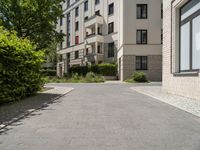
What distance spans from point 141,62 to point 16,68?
28.7 metres

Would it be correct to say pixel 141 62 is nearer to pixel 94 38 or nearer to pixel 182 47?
pixel 94 38

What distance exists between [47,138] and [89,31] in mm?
51588

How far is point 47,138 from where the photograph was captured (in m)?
6.73

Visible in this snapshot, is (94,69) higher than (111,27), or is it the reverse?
(111,27)

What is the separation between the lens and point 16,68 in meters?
13.9

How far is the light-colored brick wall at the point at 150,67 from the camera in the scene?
40.6 meters

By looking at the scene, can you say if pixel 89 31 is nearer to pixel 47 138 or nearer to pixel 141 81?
pixel 141 81

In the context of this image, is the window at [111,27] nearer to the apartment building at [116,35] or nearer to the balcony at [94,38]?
the apartment building at [116,35]

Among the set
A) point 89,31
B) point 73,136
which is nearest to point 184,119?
point 73,136

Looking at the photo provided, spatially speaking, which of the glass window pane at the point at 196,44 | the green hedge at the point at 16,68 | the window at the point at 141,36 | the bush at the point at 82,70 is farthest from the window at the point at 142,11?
the glass window pane at the point at 196,44

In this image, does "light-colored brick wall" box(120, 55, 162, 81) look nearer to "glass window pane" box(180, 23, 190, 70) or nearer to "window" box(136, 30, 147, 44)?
"window" box(136, 30, 147, 44)

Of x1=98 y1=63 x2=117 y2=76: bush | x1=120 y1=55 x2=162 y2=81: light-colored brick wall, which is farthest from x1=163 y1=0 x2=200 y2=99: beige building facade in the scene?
x1=98 y1=63 x2=117 y2=76: bush

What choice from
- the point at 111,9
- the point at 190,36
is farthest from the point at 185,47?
the point at 111,9

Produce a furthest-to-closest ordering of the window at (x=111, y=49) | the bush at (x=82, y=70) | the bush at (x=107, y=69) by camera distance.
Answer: the window at (x=111, y=49), the bush at (x=82, y=70), the bush at (x=107, y=69)
